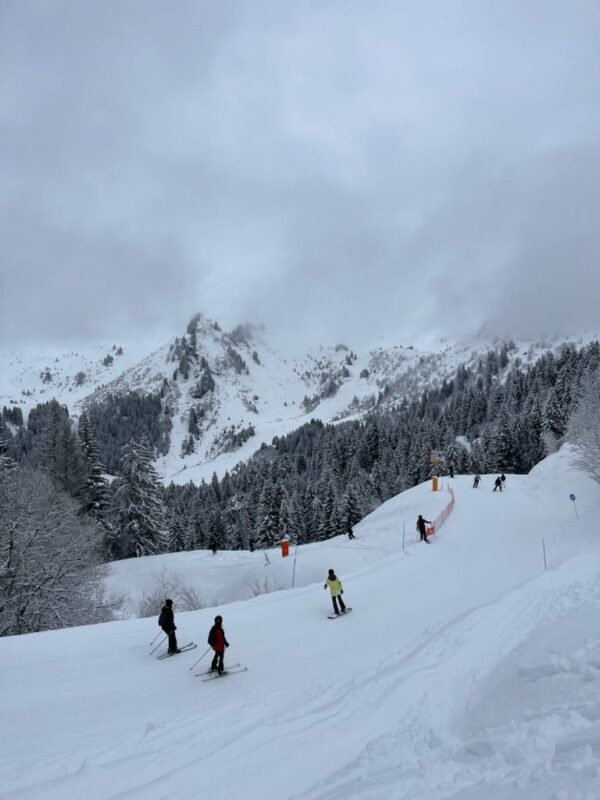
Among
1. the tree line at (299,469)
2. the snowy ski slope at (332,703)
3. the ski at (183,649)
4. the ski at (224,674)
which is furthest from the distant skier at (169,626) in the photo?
the tree line at (299,469)

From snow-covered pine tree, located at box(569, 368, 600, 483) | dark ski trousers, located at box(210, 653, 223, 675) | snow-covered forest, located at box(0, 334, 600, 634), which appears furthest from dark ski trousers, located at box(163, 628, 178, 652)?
snow-covered pine tree, located at box(569, 368, 600, 483)

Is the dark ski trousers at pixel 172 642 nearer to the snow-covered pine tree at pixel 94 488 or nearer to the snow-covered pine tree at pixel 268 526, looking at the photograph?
the snow-covered pine tree at pixel 94 488

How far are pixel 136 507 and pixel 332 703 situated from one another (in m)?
35.5

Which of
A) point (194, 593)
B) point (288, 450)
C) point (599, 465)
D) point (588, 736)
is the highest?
point (288, 450)

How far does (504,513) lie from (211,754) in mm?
32006

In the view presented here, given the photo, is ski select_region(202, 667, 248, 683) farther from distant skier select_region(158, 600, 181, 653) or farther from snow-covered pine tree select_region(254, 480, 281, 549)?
snow-covered pine tree select_region(254, 480, 281, 549)

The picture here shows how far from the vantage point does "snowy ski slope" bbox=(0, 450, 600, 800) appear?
667 cm

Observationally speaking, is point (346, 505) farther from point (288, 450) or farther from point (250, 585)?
point (288, 450)

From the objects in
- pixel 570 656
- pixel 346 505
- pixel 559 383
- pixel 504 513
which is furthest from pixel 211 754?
pixel 559 383

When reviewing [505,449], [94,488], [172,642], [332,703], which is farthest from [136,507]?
[505,449]

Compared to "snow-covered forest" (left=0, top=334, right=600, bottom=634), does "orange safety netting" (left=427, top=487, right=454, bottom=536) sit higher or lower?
lower

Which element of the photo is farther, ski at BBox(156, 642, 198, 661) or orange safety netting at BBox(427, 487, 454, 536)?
orange safety netting at BBox(427, 487, 454, 536)

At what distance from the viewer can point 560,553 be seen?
26.5 metres

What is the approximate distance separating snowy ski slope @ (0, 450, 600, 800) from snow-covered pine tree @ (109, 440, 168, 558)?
A: 2639cm
